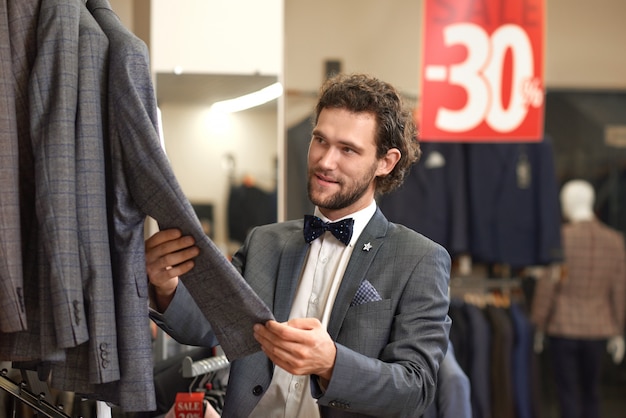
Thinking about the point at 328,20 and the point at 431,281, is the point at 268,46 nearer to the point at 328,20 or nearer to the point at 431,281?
the point at 431,281

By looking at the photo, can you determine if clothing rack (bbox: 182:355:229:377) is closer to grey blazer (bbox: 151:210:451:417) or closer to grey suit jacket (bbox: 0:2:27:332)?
grey blazer (bbox: 151:210:451:417)

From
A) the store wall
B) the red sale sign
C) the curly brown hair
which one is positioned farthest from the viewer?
Result: the store wall

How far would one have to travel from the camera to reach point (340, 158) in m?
2.27

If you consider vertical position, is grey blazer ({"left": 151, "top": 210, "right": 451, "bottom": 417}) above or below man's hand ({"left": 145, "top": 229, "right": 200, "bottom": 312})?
below

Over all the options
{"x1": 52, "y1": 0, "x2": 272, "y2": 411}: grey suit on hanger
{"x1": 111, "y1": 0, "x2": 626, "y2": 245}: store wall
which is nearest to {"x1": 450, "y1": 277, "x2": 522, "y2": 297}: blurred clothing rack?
{"x1": 111, "y1": 0, "x2": 626, "y2": 245}: store wall

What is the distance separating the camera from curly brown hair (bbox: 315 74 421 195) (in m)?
2.32

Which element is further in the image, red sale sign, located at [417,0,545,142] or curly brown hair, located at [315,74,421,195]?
red sale sign, located at [417,0,545,142]

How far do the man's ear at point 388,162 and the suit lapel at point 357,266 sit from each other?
126 mm

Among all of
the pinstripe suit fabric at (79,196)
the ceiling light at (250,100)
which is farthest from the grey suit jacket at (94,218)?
the ceiling light at (250,100)

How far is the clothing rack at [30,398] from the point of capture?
6.82 ft

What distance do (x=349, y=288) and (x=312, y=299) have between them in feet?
0.46

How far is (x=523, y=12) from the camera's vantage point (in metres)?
4.34

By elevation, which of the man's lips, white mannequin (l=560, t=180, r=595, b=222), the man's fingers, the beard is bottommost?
white mannequin (l=560, t=180, r=595, b=222)

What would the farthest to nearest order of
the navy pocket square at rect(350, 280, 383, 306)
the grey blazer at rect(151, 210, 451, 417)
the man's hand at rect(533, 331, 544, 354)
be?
1. the man's hand at rect(533, 331, 544, 354)
2. the navy pocket square at rect(350, 280, 383, 306)
3. the grey blazer at rect(151, 210, 451, 417)
